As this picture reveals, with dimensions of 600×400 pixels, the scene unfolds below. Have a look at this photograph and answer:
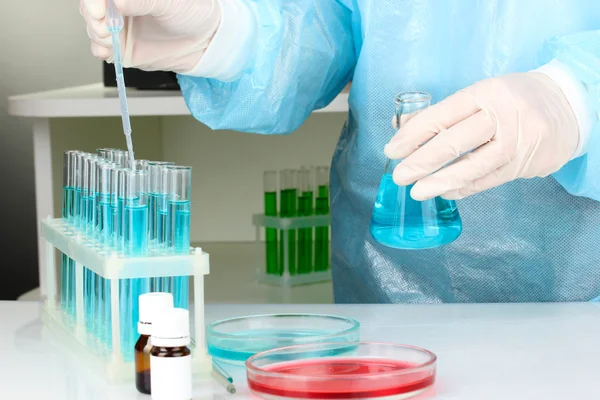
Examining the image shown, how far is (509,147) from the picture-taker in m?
1.35

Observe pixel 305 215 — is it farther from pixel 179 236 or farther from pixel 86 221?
pixel 179 236

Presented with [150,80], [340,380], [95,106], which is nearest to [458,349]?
[340,380]

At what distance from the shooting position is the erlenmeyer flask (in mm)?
1327

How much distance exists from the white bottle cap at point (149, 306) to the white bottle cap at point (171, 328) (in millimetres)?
36

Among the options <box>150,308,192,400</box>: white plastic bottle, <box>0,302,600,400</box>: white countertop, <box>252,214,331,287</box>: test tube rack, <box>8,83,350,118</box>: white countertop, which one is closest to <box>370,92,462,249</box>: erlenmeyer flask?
<box>0,302,600,400</box>: white countertop

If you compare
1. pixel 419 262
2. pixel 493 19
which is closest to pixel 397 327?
pixel 419 262

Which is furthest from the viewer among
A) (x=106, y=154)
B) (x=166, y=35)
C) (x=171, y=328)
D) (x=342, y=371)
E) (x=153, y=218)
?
(x=166, y=35)

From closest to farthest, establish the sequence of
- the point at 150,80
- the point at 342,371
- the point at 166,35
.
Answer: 1. the point at 342,371
2. the point at 166,35
3. the point at 150,80

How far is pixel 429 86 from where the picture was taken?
1.67m

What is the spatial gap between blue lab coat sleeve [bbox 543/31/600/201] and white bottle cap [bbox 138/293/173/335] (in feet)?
2.71

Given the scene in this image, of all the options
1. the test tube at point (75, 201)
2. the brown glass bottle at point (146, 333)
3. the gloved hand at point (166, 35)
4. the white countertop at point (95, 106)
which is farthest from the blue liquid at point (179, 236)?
the white countertop at point (95, 106)

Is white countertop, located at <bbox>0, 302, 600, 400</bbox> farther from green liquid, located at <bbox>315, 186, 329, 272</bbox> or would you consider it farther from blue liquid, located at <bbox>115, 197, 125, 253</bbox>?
green liquid, located at <bbox>315, 186, 329, 272</bbox>

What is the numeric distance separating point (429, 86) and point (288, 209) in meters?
1.21

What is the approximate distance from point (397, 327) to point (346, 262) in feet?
1.88
